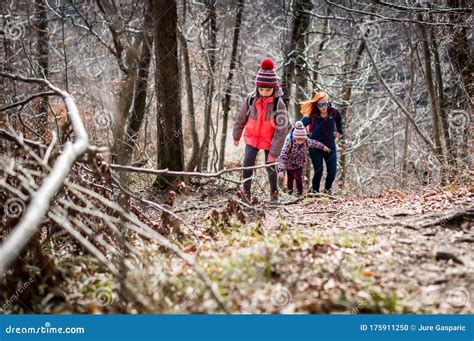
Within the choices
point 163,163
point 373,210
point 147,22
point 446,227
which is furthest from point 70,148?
point 147,22

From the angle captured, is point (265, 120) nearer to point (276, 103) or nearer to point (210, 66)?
point (276, 103)

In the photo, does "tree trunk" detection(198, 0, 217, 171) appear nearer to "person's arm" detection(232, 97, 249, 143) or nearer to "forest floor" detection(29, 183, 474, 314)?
"person's arm" detection(232, 97, 249, 143)

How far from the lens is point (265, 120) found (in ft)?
20.7

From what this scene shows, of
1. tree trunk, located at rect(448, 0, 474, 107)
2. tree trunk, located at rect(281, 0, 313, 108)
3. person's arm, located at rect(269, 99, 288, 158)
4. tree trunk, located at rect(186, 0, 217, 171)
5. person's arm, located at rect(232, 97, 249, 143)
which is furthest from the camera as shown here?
tree trunk, located at rect(281, 0, 313, 108)

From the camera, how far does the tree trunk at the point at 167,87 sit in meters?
6.94

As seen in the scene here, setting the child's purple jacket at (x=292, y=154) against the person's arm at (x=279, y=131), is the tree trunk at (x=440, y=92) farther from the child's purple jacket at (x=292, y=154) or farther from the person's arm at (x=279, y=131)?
the person's arm at (x=279, y=131)

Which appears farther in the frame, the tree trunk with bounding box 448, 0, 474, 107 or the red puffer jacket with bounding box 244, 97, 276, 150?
the tree trunk with bounding box 448, 0, 474, 107

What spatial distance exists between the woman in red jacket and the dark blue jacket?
110 centimetres

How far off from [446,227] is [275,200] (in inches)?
103

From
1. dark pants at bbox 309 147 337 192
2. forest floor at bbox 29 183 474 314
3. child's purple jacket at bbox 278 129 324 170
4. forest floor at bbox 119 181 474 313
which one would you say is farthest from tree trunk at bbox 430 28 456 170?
forest floor at bbox 29 183 474 314

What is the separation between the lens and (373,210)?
498cm

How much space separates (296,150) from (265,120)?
1.00 meters

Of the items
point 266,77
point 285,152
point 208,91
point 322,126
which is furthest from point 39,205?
point 208,91

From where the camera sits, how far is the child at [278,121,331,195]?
23.0 feet
